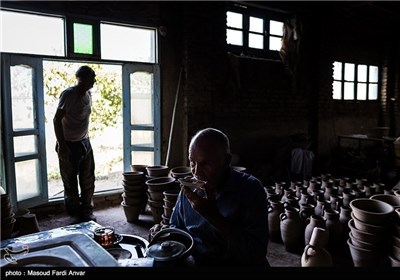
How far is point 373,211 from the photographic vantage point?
2674mm

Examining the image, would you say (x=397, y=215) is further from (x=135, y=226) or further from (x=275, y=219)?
(x=135, y=226)

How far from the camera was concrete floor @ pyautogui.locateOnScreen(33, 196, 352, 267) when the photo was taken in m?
2.91

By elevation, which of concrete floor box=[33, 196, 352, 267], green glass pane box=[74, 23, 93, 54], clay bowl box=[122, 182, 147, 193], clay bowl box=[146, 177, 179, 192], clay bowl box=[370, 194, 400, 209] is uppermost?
green glass pane box=[74, 23, 93, 54]

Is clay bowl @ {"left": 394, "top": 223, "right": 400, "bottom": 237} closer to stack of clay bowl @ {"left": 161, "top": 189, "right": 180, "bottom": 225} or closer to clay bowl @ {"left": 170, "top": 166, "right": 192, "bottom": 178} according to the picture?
stack of clay bowl @ {"left": 161, "top": 189, "right": 180, "bottom": 225}

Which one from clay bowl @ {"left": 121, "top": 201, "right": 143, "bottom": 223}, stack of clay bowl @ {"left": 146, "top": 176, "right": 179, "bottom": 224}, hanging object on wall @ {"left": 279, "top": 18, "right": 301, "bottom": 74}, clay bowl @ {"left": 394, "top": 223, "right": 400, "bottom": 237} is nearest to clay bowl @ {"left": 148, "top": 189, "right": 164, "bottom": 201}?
stack of clay bowl @ {"left": 146, "top": 176, "right": 179, "bottom": 224}

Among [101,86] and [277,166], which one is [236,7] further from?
[101,86]

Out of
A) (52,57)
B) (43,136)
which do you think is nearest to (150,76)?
(52,57)

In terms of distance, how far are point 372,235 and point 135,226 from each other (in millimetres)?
2432

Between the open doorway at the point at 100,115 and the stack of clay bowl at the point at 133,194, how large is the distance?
2435 mm

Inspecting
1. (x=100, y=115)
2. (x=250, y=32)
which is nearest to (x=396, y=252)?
(x=250, y=32)

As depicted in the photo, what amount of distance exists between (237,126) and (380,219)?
3.19 meters

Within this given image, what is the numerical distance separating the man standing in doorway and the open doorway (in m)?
2.25

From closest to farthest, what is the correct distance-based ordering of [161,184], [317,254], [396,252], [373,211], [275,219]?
[317,254], [396,252], [373,211], [275,219], [161,184]

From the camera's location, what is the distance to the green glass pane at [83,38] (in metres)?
4.03
